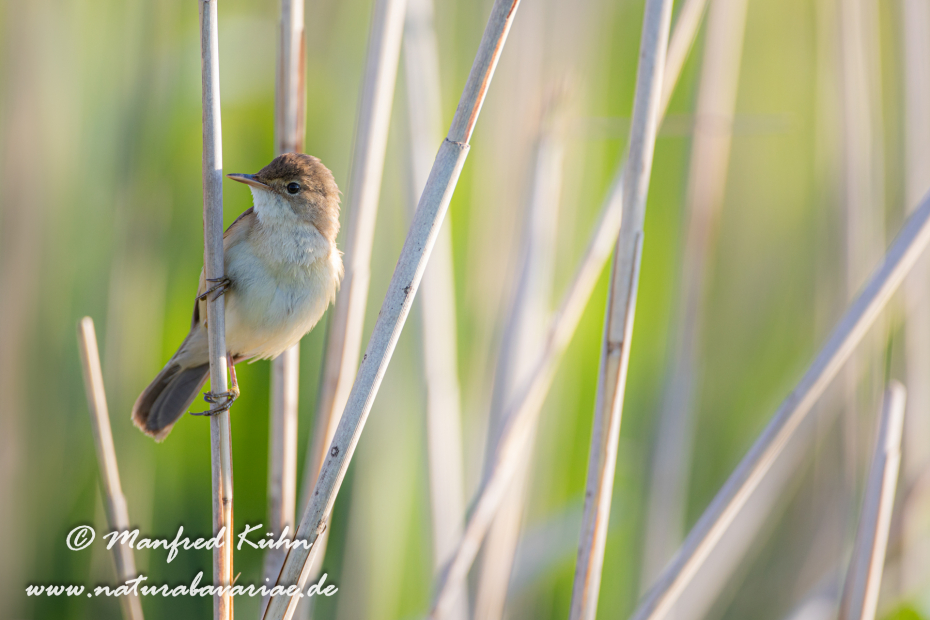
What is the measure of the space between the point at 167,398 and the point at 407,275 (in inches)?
41.2

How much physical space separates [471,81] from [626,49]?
1.65m

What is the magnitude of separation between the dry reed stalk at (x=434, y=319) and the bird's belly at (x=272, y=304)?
1.09 feet

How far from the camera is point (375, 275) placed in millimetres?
2627

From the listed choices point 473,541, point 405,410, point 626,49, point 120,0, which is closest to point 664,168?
point 626,49

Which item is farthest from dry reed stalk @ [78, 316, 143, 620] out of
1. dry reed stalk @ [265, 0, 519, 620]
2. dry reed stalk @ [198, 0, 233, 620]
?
dry reed stalk @ [265, 0, 519, 620]

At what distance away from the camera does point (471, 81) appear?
4.06 feet

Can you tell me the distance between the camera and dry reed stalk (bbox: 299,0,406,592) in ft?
5.57

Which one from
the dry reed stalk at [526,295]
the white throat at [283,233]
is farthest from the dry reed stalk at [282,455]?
the dry reed stalk at [526,295]

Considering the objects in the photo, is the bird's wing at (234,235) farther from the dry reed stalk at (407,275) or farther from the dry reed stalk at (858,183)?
the dry reed stalk at (858,183)

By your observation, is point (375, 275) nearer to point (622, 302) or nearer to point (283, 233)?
point (283, 233)

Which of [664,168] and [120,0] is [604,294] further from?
[120,0]

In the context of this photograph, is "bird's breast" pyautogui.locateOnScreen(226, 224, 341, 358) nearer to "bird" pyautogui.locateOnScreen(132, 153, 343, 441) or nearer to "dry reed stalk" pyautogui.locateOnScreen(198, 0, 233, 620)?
"bird" pyautogui.locateOnScreen(132, 153, 343, 441)

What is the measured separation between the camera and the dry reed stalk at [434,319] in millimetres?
2105
